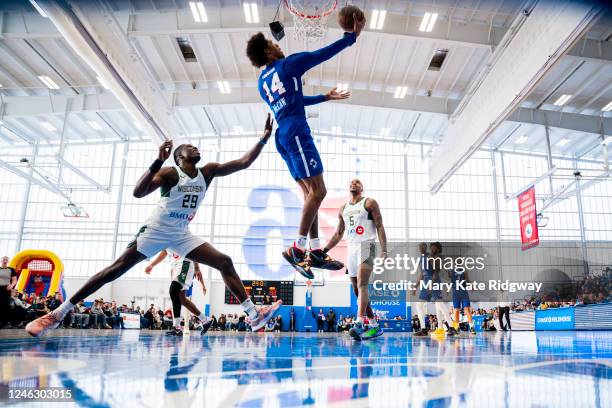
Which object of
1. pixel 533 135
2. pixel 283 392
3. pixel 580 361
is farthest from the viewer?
pixel 533 135

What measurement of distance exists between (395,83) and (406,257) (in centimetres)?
1154

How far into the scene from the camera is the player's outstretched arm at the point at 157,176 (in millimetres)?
3877

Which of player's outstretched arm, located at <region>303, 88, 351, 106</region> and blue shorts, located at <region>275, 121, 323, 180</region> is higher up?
player's outstretched arm, located at <region>303, 88, 351, 106</region>

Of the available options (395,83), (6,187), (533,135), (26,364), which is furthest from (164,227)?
(6,187)

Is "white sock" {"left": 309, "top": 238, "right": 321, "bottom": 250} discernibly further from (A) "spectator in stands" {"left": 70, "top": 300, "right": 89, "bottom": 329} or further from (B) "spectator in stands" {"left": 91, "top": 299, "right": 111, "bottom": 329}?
(B) "spectator in stands" {"left": 91, "top": 299, "right": 111, "bottom": 329}

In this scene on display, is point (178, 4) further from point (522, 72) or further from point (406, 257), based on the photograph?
point (406, 257)

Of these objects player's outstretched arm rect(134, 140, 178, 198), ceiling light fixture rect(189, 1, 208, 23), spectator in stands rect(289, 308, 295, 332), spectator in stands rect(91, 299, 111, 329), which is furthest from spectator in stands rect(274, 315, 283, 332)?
player's outstretched arm rect(134, 140, 178, 198)

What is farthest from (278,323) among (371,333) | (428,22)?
(371,333)

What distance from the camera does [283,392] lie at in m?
1.80

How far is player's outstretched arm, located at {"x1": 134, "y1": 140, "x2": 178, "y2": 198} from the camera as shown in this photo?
388 centimetres

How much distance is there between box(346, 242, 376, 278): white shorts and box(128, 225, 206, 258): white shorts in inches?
96.9

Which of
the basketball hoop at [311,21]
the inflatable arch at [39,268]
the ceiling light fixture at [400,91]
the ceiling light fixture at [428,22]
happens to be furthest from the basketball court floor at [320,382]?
the ceiling light fixture at [400,91]

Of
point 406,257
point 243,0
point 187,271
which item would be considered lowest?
point 187,271

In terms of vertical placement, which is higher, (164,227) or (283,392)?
(164,227)
